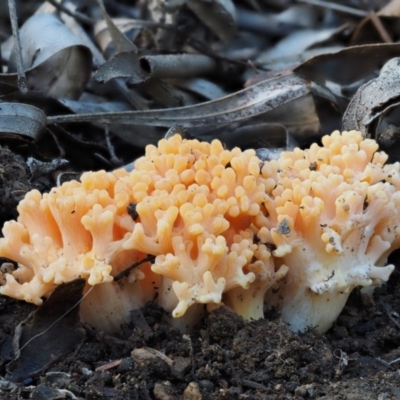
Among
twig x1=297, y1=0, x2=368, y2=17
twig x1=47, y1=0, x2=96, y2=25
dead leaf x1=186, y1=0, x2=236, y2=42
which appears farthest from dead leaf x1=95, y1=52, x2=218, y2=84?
twig x1=297, y1=0, x2=368, y2=17

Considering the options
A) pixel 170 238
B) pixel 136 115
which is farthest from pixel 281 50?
pixel 170 238

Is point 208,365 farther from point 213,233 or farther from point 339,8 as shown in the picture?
point 339,8

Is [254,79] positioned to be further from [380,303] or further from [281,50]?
[380,303]

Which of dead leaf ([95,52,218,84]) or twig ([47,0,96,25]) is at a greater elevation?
twig ([47,0,96,25])

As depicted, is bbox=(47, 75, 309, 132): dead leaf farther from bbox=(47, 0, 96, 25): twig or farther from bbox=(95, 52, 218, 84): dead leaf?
bbox=(47, 0, 96, 25): twig

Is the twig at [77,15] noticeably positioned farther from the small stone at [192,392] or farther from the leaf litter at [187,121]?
the small stone at [192,392]

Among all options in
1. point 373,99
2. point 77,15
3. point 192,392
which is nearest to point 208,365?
point 192,392

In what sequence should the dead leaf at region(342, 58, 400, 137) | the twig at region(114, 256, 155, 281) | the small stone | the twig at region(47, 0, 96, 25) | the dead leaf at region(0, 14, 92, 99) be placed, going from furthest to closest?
the twig at region(47, 0, 96, 25) < the dead leaf at region(0, 14, 92, 99) < the dead leaf at region(342, 58, 400, 137) < the twig at region(114, 256, 155, 281) < the small stone

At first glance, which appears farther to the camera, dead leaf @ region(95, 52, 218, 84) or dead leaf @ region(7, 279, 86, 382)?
dead leaf @ region(95, 52, 218, 84)

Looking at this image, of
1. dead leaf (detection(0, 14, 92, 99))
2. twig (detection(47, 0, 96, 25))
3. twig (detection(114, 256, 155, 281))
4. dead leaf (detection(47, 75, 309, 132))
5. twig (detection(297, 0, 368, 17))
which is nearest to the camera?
twig (detection(114, 256, 155, 281))

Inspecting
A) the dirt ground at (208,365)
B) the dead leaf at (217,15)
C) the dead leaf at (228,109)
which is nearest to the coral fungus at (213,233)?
the dirt ground at (208,365)
